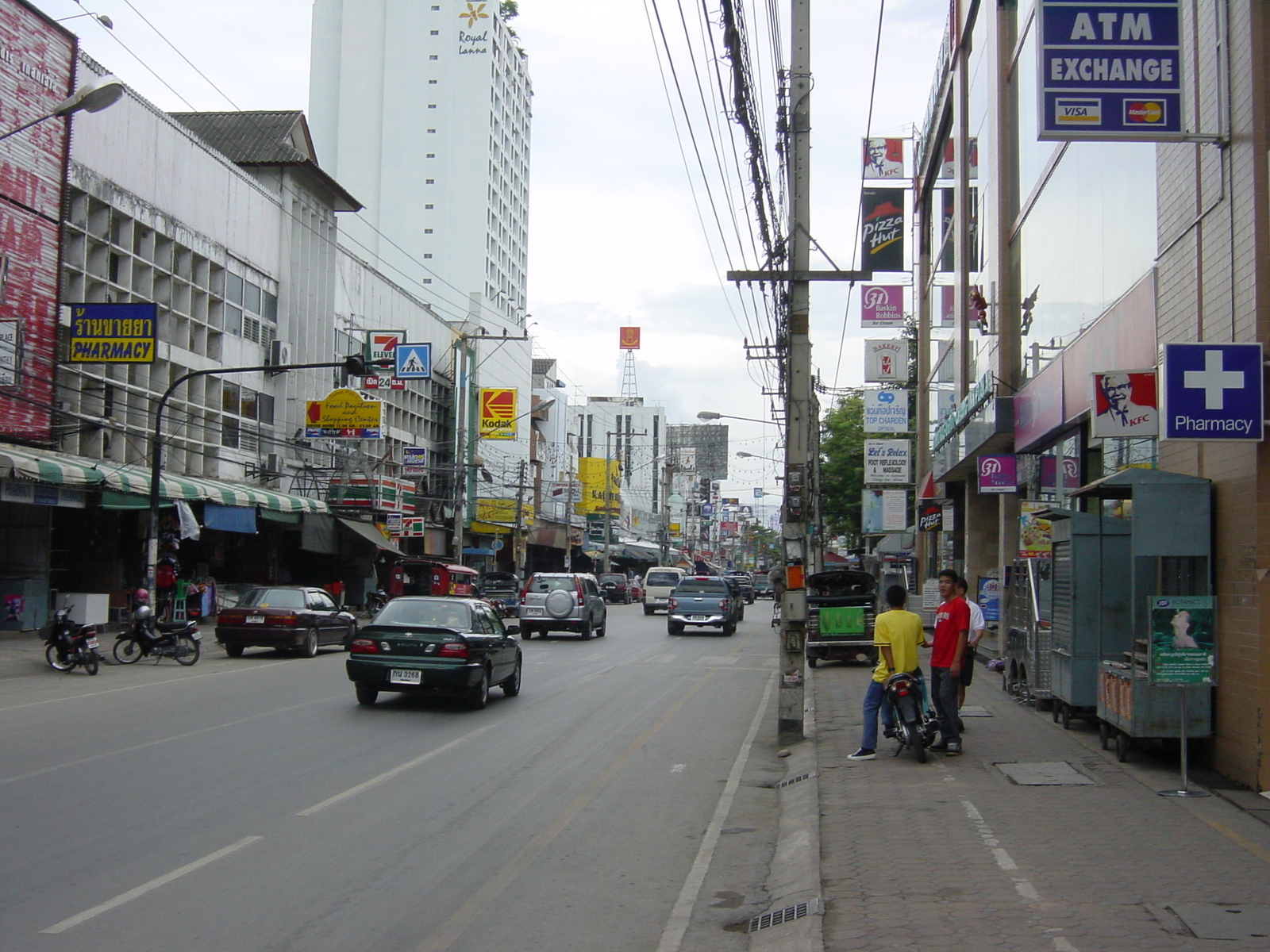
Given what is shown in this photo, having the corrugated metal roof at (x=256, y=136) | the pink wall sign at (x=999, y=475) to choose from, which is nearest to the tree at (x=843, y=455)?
the corrugated metal roof at (x=256, y=136)

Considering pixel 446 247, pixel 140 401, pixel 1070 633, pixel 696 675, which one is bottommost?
pixel 696 675

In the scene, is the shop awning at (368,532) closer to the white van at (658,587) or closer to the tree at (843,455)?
the white van at (658,587)

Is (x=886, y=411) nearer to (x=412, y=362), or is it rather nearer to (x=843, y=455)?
(x=412, y=362)

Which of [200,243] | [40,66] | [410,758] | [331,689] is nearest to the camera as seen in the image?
[410,758]

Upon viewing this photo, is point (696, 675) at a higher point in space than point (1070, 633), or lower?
lower

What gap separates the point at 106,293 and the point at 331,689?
51.8 ft

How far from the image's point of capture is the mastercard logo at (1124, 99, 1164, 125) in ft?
33.8

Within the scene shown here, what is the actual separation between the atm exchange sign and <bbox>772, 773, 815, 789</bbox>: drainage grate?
6.20 m

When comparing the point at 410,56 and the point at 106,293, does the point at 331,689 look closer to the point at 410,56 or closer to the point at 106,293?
the point at 106,293

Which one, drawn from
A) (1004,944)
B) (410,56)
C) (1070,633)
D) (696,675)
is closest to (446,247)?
(410,56)

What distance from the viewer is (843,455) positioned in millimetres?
54250

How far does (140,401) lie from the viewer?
30156 mm

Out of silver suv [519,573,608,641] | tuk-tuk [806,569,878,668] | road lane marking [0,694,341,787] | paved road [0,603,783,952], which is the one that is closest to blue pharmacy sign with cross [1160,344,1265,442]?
paved road [0,603,783,952]

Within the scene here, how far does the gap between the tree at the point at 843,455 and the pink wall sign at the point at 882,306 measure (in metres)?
17.5
